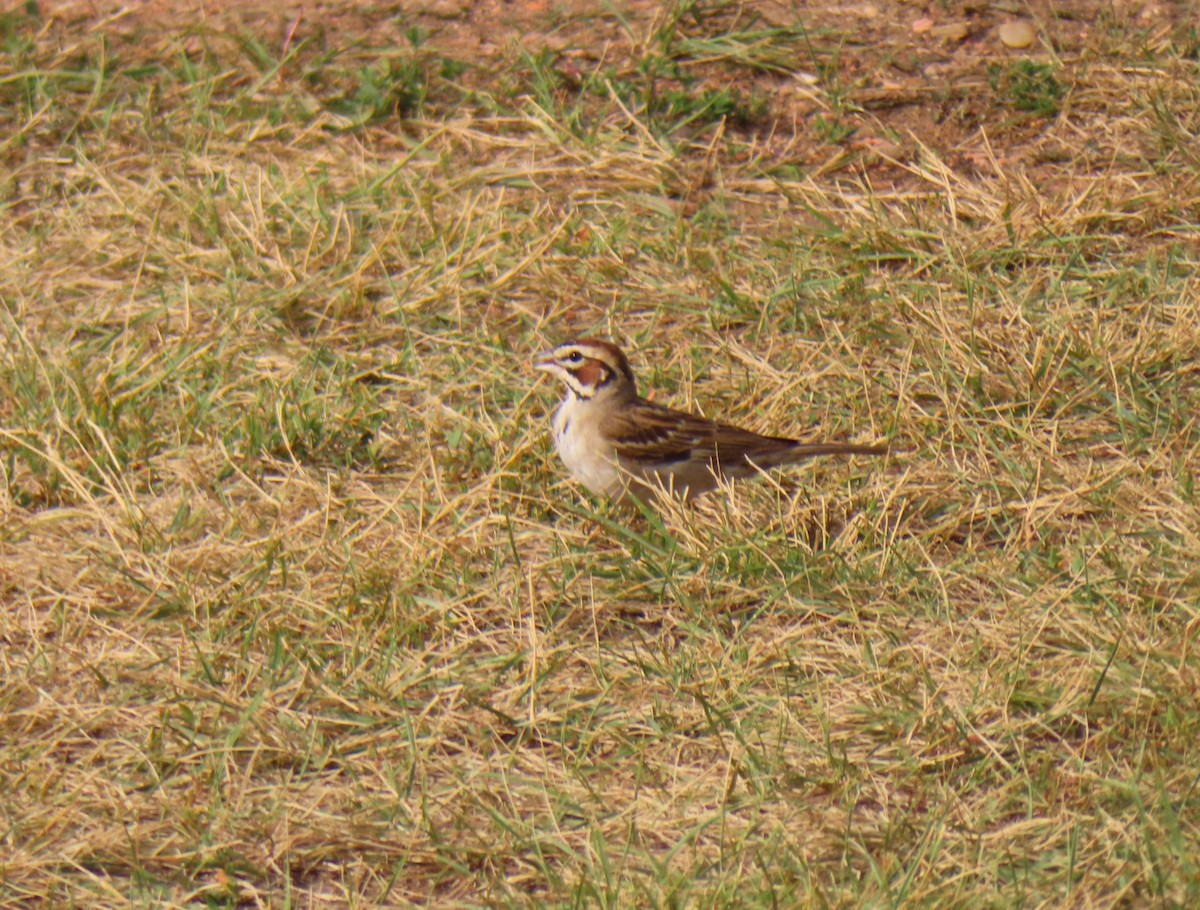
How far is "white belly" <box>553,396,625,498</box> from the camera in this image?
19.5ft

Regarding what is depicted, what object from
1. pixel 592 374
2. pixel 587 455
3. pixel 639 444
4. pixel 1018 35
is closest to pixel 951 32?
pixel 1018 35

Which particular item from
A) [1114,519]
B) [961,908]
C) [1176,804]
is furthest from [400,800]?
[1114,519]

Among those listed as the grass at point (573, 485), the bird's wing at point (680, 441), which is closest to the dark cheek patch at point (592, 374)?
the bird's wing at point (680, 441)

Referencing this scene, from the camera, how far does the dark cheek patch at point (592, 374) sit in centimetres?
620

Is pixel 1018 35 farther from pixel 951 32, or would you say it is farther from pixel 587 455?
pixel 587 455

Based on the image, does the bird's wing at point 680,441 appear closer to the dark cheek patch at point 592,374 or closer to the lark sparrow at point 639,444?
the lark sparrow at point 639,444

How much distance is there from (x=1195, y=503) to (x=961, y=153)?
2.87m

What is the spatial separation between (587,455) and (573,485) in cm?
34

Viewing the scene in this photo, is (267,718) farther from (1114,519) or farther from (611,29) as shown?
(611,29)

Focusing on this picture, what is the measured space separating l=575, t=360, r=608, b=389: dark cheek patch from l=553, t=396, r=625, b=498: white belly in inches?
6.9

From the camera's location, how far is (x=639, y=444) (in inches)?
239

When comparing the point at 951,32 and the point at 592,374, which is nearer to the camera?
the point at 592,374

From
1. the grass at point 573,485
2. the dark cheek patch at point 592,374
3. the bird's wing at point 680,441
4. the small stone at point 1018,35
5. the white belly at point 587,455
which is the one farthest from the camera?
the small stone at point 1018,35

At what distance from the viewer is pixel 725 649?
17.2ft
